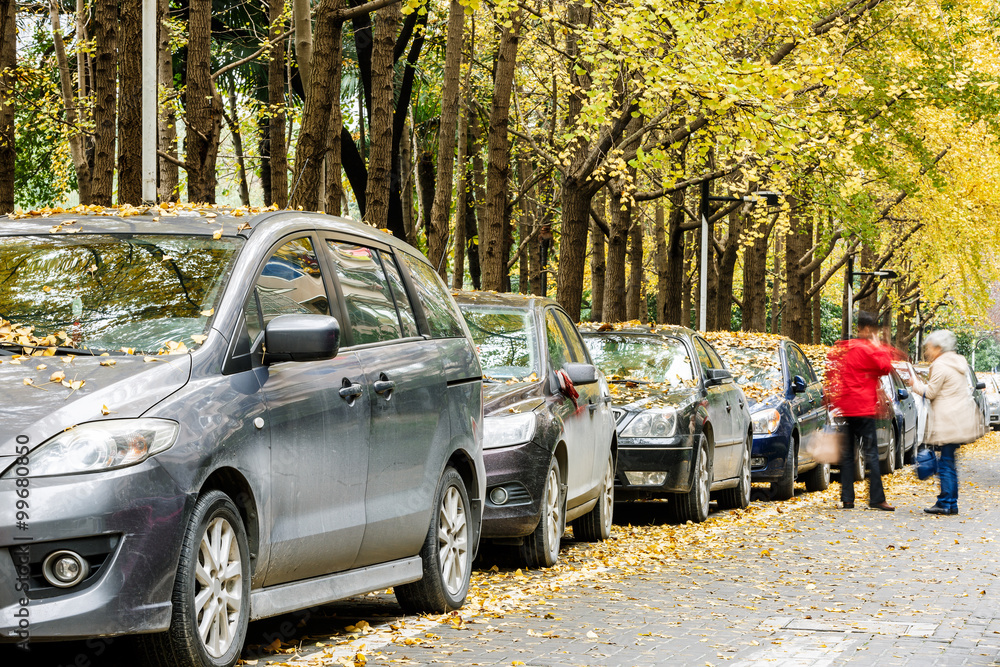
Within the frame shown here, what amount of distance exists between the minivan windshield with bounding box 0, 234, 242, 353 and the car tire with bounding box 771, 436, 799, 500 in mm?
11224

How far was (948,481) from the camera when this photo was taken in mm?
14391

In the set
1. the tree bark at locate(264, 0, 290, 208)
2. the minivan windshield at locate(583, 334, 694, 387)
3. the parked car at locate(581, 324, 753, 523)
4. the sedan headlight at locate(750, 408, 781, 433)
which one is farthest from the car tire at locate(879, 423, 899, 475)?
the tree bark at locate(264, 0, 290, 208)

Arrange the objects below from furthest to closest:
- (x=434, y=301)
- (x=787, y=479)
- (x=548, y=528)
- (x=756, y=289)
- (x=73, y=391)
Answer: (x=756, y=289), (x=787, y=479), (x=548, y=528), (x=434, y=301), (x=73, y=391)

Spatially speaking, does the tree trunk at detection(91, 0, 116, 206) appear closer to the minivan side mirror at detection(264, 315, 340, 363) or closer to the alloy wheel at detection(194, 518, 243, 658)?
the minivan side mirror at detection(264, 315, 340, 363)

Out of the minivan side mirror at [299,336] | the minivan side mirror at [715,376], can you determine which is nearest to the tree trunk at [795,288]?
the minivan side mirror at [715,376]

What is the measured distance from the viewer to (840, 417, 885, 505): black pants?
14703mm

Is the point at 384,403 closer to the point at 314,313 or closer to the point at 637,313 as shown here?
the point at 314,313

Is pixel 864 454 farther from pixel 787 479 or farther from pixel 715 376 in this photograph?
pixel 715 376

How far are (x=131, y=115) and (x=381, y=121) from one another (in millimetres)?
3562

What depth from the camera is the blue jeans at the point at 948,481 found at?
1437 cm

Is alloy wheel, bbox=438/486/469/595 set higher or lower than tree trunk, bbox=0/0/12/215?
lower

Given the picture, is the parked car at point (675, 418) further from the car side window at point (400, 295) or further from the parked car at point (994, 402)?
the parked car at point (994, 402)

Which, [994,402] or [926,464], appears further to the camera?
[994,402]

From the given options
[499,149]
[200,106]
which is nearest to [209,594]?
[200,106]
